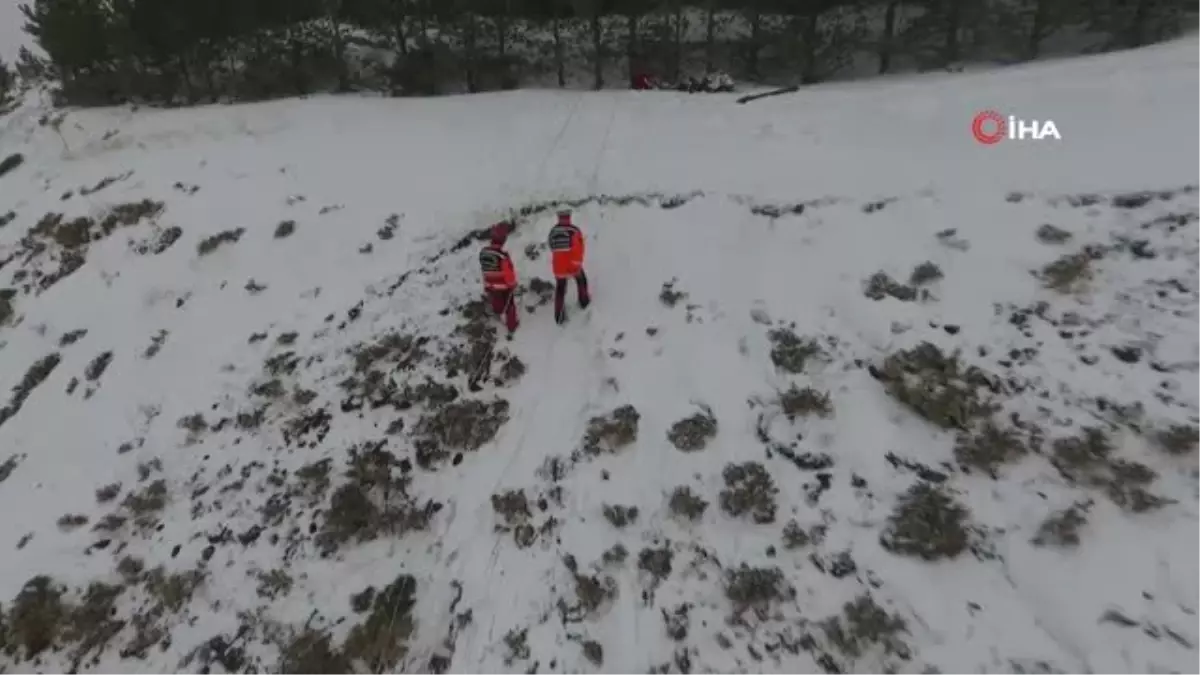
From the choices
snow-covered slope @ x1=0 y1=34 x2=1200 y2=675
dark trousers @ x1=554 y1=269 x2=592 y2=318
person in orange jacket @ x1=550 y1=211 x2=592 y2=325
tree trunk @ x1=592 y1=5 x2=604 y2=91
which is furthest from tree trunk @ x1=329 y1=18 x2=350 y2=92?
person in orange jacket @ x1=550 y1=211 x2=592 y2=325

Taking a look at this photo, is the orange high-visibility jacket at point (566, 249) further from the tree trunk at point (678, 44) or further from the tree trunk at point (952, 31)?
the tree trunk at point (952, 31)

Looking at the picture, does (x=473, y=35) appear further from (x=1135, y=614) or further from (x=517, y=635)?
(x=1135, y=614)

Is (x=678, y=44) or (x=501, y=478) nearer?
(x=501, y=478)

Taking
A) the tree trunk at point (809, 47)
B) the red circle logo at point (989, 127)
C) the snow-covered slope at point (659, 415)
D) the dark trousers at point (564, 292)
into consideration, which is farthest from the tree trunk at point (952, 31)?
the dark trousers at point (564, 292)

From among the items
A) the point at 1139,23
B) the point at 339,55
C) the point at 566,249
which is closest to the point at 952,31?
the point at 1139,23

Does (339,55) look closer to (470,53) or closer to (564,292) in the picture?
(470,53)

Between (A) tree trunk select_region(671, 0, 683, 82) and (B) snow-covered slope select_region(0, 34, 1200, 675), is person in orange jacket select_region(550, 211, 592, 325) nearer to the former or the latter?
(B) snow-covered slope select_region(0, 34, 1200, 675)
